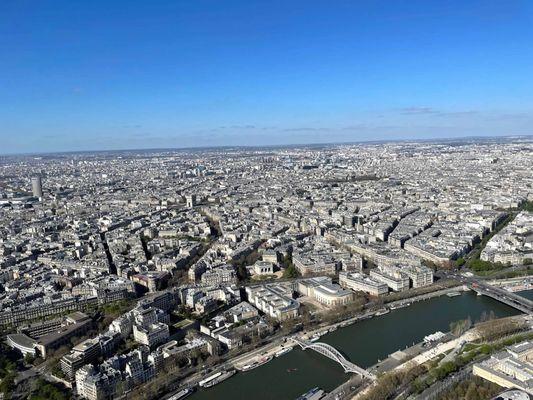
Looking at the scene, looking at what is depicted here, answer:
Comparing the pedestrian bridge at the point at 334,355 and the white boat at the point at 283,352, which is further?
the white boat at the point at 283,352

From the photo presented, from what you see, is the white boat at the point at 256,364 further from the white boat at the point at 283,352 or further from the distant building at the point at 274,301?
the distant building at the point at 274,301

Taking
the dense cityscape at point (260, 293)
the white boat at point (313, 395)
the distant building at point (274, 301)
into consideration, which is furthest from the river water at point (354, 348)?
the distant building at point (274, 301)

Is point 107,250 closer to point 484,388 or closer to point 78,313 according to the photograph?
point 78,313

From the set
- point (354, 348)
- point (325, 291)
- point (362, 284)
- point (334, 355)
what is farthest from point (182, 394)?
point (362, 284)

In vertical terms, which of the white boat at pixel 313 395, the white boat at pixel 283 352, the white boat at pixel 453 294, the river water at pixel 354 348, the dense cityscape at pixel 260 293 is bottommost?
the river water at pixel 354 348

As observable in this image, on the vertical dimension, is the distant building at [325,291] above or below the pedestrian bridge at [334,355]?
above

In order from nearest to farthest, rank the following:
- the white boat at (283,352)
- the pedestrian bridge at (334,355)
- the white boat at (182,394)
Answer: the white boat at (182,394)
the pedestrian bridge at (334,355)
the white boat at (283,352)

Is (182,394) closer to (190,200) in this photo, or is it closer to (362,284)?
(362,284)
